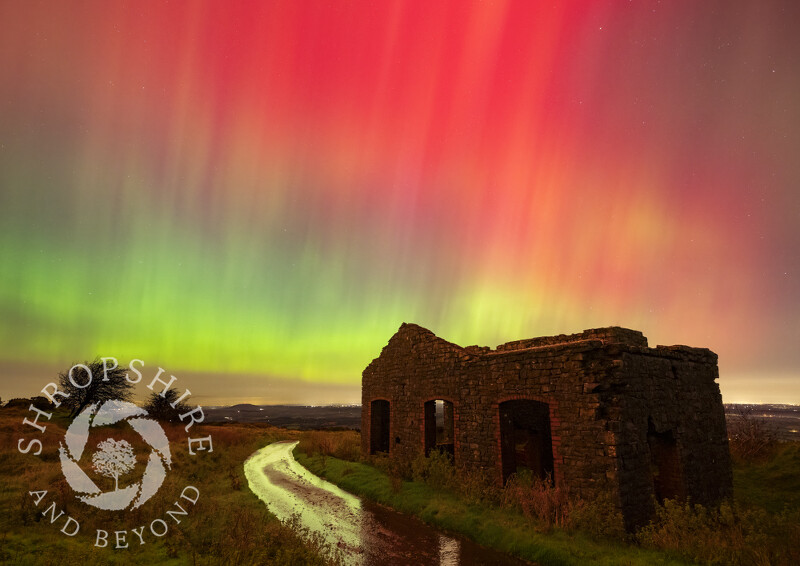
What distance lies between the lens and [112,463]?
1659 cm

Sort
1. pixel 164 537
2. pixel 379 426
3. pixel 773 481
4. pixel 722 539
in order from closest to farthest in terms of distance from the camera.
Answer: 1. pixel 722 539
2. pixel 164 537
3. pixel 773 481
4. pixel 379 426

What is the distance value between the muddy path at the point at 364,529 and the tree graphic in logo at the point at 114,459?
4.67m

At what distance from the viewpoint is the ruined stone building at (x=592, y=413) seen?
936 centimetres

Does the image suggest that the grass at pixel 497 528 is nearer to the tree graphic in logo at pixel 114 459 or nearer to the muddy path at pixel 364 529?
the muddy path at pixel 364 529

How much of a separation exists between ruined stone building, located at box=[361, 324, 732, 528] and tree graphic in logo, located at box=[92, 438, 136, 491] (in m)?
10.6

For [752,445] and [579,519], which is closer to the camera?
[579,519]

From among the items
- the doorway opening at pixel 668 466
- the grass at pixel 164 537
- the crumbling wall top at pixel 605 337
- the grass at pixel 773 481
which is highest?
the crumbling wall top at pixel 605 337

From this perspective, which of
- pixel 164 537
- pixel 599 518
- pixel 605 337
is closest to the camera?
pixel 599 518

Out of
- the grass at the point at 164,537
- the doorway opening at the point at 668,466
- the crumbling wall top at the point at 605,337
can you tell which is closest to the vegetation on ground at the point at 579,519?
the doorway opening at the point at 668,466

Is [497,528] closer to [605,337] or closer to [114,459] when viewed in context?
[605,337]

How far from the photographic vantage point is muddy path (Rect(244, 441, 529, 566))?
809 cm

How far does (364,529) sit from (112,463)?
12729mm

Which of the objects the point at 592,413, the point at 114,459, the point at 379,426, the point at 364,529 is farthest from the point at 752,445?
the point at 114,459

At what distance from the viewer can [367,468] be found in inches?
645
